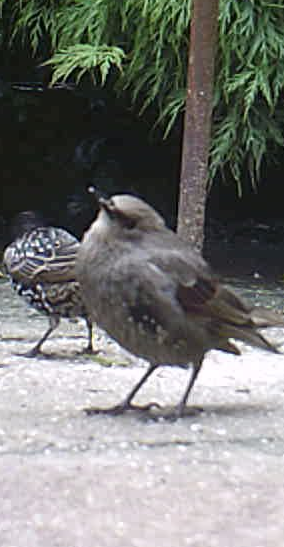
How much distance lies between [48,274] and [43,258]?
13cm

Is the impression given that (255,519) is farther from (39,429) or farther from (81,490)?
(39,429)

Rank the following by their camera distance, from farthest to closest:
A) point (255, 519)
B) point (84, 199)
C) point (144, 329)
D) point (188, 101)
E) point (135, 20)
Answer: point (84, 199) < point (135, 20) < point (188, 101) < point (144, 329) < point (255, 519)

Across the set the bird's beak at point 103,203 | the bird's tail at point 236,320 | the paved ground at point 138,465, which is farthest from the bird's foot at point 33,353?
the bird's beak at point 103,203

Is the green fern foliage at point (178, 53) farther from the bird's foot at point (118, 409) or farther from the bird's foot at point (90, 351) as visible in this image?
the bird's foot at point (118, 409)

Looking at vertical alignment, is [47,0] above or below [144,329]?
above

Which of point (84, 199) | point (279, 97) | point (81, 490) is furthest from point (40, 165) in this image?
point (81, 490)

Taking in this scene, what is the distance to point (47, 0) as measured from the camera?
903cm

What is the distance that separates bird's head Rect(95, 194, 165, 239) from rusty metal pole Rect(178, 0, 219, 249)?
2771mm

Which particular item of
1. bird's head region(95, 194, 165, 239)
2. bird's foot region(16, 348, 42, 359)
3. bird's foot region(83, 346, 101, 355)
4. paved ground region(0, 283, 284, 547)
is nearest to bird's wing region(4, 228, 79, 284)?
bird's foot region(16, 348, 42, 359)

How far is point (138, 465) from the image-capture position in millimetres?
3291

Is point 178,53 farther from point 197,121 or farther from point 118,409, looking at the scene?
point 118,409

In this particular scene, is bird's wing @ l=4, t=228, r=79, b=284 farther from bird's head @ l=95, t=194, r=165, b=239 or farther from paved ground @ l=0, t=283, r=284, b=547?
bird's head @ l=95, t=194, r=165, b=239

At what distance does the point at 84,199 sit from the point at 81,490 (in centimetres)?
800

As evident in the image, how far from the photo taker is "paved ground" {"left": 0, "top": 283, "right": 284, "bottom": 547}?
9.32 ft
